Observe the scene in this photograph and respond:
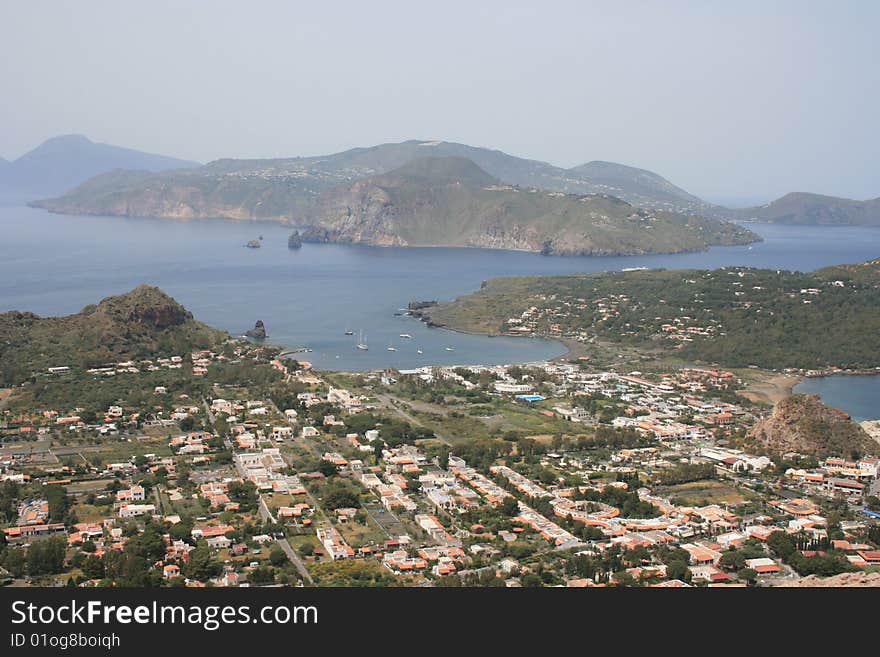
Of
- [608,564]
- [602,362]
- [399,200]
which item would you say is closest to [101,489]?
[608,564]

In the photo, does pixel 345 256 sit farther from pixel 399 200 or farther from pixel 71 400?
pixel 71 400

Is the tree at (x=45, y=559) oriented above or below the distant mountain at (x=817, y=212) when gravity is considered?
below

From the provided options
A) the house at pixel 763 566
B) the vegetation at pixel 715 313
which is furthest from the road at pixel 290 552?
the vegetation at pixel 715 313

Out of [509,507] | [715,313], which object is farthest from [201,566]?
[715,313]

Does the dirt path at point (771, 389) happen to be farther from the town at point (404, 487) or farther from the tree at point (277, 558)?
the tree at point (277, 558)

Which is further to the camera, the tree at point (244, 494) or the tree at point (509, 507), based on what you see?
the tree at point (244, 494)

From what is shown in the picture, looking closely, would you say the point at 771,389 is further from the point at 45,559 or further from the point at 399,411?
the point at 45,559

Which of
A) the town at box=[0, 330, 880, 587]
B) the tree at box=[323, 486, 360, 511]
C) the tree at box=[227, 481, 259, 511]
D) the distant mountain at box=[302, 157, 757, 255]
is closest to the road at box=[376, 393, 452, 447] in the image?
the town at box=[0, 330, 880, 587]
